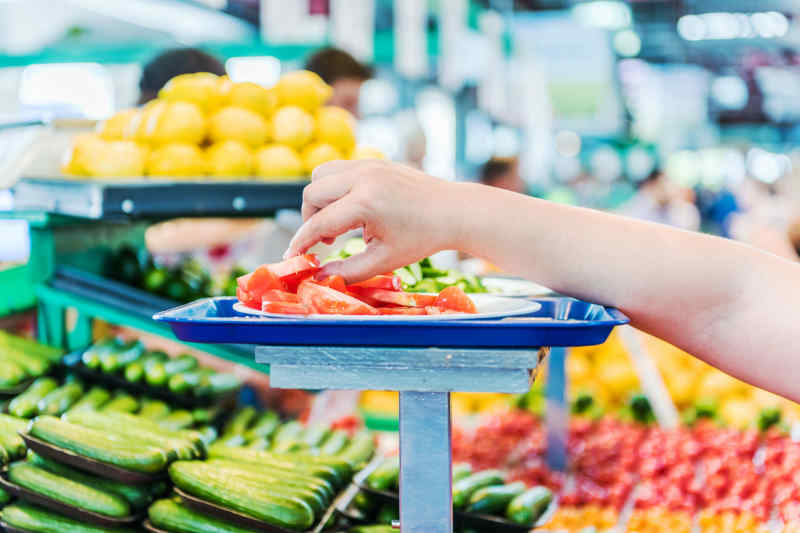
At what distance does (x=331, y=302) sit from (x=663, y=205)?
12065 mm

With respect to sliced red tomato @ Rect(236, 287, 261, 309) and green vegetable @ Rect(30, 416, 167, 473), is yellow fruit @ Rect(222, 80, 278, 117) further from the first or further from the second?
sliced red tomato @ Rect(236, 287, 261, 309)

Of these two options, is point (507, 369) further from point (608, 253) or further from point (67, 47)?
point (67, 47)

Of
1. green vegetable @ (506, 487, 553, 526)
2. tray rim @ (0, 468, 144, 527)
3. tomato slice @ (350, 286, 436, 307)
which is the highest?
tomato slice @ (350, 286, 436, 307)

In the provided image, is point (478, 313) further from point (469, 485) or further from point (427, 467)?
point (469, 485)

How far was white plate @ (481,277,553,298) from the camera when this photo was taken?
1.72 m

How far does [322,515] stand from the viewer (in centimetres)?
177

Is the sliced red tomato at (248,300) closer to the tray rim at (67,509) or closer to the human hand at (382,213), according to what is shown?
the human hand at (382,213)

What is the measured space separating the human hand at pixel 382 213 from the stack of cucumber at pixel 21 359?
119 centimetres

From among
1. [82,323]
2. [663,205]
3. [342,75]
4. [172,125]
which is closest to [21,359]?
[82,323]

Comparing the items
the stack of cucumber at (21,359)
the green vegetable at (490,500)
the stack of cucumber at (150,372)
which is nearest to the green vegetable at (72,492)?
the stack of cucumber at (21,359)

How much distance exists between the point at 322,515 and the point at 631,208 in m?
11.2

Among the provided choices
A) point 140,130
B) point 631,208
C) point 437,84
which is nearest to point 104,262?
point 140,130

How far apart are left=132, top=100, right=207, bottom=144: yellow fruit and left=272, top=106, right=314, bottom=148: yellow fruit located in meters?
0.24

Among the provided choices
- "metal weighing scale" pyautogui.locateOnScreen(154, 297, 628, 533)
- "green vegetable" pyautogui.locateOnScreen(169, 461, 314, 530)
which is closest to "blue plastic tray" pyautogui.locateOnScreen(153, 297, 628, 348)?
"metal weighing scale" pyautogui.locateOnScreen(154, 297, 628, 533)
